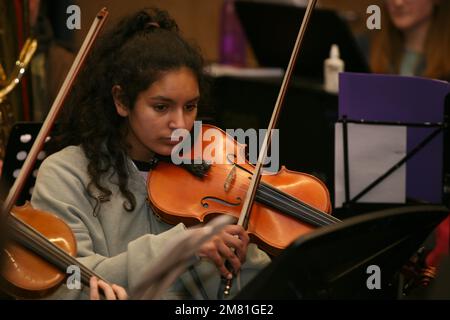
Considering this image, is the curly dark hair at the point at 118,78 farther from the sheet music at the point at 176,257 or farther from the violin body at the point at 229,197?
the sheet music at the point at 176,257

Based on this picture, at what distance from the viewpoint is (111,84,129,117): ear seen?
1.56 metres

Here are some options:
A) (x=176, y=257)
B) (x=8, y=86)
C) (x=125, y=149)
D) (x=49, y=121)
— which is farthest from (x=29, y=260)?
(x=8, y=86)

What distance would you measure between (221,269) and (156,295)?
308mm

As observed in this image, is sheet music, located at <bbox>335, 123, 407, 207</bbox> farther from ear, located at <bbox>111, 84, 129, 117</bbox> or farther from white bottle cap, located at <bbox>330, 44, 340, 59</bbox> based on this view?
white bottle cap, located at <bbox>330, 44, 340, 59</bbox>

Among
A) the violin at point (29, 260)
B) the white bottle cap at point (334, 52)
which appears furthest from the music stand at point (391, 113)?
the white bottle cap at point (334, 52)

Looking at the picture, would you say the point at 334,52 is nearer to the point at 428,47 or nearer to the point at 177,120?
the point at 428,47

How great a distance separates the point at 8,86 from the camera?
6.17 feet

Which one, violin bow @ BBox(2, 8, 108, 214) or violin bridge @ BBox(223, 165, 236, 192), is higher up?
violin bow @ BBox(2, 8, 108, 214)

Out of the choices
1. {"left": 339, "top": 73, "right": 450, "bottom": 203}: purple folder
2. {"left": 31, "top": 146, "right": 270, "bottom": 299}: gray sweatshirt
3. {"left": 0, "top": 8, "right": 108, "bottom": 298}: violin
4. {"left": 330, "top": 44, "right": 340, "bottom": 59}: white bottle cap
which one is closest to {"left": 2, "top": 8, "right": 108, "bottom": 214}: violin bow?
{"left": 0, "top": 8, "right": 108, "bottom": 298}: violin

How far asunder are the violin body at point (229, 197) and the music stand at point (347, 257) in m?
0.27

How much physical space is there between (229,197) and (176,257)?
59 cm

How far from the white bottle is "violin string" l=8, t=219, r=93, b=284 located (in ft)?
5.44

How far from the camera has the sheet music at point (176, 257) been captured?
0.89 meters
